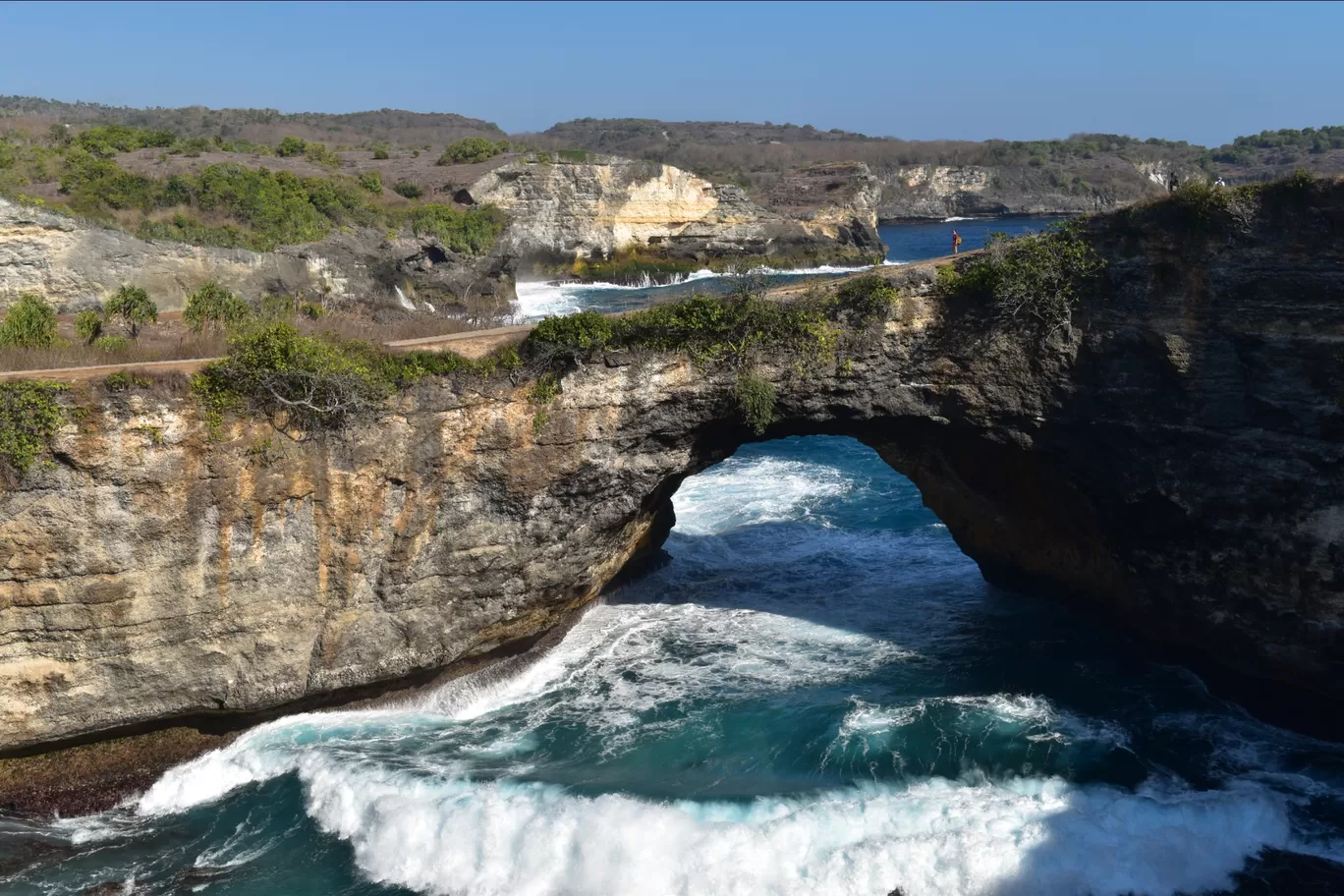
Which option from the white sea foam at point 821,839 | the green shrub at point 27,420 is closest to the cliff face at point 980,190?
the white sea foam at point 821,839

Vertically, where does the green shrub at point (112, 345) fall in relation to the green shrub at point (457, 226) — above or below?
below

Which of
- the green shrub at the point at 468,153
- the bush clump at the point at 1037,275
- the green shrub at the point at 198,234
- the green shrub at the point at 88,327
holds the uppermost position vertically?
the green shrub at the point at 468,153

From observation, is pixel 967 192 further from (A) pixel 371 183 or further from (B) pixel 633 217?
(A) pixel 371 183

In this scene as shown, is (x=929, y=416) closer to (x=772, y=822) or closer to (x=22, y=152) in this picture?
(x=772, y=822)

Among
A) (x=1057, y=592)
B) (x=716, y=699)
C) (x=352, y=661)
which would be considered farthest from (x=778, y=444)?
(x=352, y=661)

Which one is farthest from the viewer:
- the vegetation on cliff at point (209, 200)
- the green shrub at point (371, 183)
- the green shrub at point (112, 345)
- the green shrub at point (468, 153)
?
the green shrub at point (468, 153)

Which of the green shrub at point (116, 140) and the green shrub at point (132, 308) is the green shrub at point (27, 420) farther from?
the green shrub at point (116, 140)
